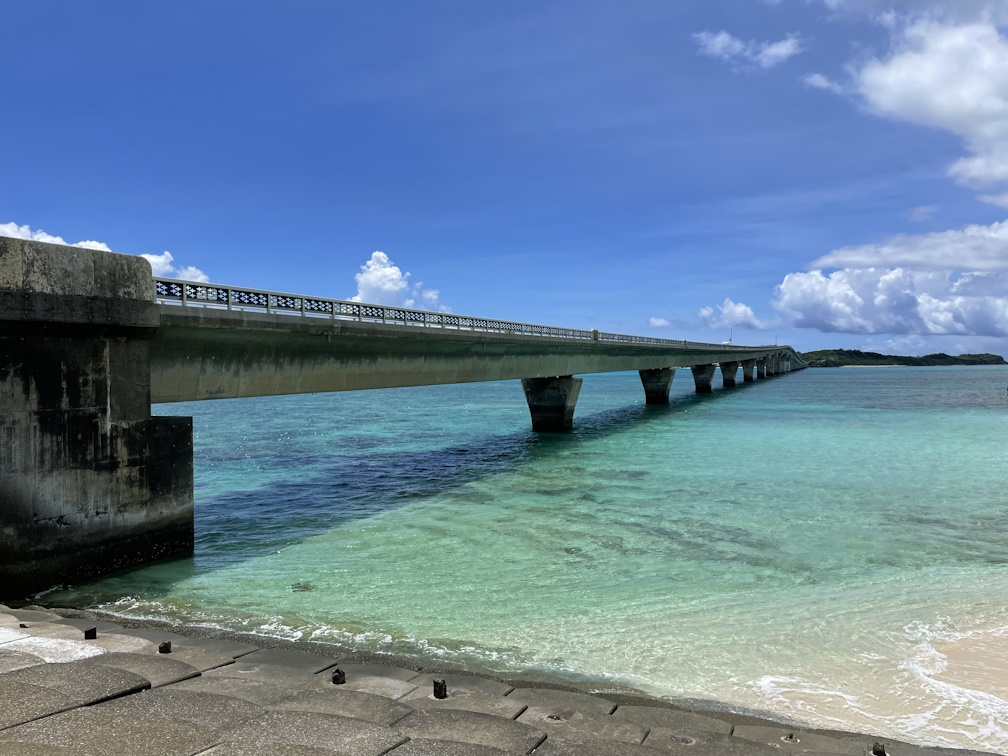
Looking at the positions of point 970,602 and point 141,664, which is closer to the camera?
point 141,664

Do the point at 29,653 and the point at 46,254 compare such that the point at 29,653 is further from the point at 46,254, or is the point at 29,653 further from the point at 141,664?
the point at 46,254

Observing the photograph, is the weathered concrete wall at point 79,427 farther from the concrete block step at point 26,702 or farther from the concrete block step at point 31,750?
the concrete block step at point 31,750

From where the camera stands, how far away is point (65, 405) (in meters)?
11.9

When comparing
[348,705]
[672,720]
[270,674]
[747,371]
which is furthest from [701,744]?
[747,371]

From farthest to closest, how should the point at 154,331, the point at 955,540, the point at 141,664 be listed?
the point at 955,540 → the point at 154,331 → the point at 141,664

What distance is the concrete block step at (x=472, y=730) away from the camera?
492 cm

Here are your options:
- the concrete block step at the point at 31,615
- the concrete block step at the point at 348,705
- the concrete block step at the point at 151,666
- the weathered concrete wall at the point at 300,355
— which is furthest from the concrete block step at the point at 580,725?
the weathered concrete wall at the point at 300,355

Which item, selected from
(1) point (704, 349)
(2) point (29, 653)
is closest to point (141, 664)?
(2) point (29, 653)

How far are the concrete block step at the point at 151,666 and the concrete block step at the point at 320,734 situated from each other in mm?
1576

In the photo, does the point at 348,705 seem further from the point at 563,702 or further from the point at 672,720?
the point at 672,720

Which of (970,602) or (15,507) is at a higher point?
(15,507)

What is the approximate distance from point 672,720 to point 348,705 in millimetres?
3007

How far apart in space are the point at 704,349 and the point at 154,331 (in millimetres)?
72506

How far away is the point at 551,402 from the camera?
4259 cm
